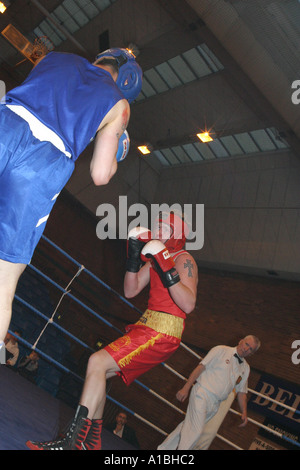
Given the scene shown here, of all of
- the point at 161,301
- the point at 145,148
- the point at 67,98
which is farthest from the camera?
the point at 145,148

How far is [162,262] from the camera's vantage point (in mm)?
2629

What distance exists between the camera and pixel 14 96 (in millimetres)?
1496

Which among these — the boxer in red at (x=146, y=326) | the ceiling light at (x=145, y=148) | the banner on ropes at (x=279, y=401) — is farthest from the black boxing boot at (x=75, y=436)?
the ceiling light at (x=145, y=148)

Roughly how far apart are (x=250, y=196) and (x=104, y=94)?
8.17 metres

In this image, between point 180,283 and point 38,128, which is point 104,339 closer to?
point 180,283

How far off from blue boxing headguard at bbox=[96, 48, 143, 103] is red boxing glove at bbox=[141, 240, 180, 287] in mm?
1003

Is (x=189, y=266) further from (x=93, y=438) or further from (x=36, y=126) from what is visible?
(x=36, y=126)

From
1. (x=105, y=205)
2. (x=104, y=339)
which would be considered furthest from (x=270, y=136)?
(x=104, y=339)

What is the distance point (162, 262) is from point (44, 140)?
4.50 ft

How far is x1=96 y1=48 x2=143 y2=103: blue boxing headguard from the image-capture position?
6.53 feet

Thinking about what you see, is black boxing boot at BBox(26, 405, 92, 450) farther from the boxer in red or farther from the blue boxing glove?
the blue boxing glove
